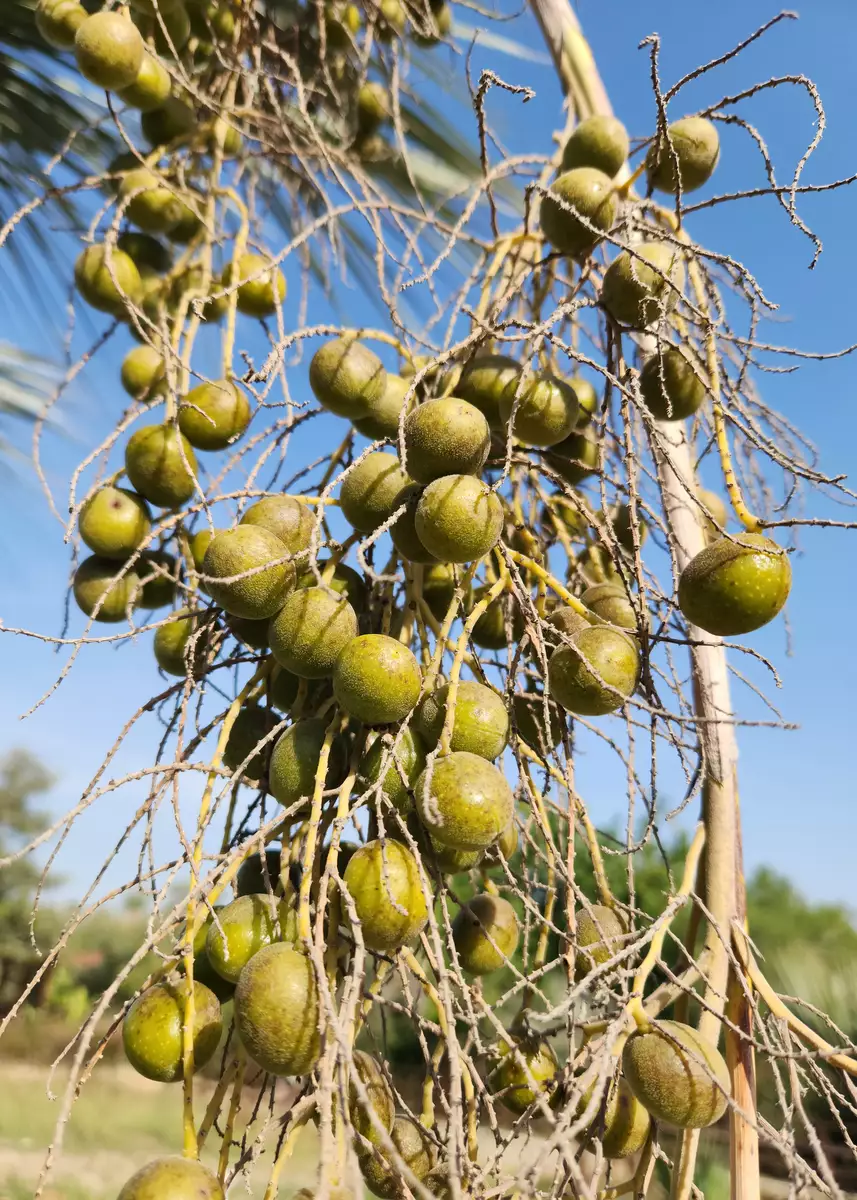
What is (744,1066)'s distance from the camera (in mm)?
744

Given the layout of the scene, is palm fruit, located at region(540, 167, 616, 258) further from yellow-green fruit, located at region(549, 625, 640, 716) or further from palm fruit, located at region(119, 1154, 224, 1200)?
palm fruit, located at region(119, 1154, 224, 1200)

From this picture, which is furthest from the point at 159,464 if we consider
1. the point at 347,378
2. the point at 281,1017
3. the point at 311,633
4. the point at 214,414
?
the point at 281,1017

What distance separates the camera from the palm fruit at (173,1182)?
1.73ft

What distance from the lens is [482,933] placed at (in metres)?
0.77

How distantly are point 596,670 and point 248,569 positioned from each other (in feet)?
0.92

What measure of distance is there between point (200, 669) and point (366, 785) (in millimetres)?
245

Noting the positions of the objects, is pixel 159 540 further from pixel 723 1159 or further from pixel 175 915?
pixel 723 1159

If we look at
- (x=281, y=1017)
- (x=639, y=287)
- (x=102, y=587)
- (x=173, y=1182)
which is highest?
(x=639, y=287)

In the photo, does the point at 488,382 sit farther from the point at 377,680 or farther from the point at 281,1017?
the point at 281,1017

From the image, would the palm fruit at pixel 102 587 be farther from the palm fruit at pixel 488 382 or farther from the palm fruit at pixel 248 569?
the palm fruit at pixel 488 382

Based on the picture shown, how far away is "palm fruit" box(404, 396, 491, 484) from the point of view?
68 centimetres

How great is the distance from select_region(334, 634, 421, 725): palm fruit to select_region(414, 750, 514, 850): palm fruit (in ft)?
0.17

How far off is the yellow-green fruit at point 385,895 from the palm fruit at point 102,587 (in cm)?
49

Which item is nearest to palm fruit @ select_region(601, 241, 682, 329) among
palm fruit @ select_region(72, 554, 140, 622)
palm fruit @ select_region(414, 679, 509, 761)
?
palm fruit @ select_region(414, 679, 509, 761)
